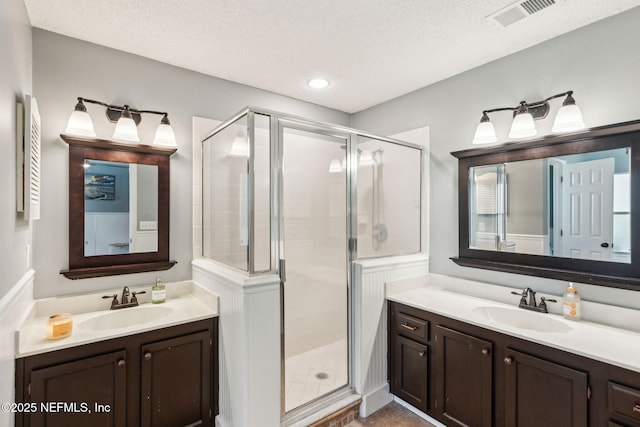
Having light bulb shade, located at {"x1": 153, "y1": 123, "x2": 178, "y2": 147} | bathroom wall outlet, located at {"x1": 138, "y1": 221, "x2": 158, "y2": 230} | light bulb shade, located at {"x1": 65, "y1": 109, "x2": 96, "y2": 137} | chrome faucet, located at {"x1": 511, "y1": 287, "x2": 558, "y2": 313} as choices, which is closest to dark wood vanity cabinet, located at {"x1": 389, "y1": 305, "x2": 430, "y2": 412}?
chrome faucet, located at {"x1": 511, "y1": 287, "x2": 558, "y2": 313}

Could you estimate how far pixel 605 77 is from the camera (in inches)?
71.2

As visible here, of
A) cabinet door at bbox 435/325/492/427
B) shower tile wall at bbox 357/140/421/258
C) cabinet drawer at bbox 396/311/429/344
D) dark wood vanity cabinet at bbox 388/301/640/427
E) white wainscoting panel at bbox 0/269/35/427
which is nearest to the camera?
white wainscoting panel at bbox 0/269/35/427

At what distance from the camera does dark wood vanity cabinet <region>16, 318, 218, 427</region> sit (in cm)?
149

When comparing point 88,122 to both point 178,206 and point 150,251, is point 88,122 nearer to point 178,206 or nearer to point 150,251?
point 178,206

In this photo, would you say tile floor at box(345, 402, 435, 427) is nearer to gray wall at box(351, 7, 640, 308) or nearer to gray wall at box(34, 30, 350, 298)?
gray wall at box(351, 7, 640, 308)

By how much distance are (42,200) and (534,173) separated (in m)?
3.23

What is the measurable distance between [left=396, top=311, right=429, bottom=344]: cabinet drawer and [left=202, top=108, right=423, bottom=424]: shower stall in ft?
1.33

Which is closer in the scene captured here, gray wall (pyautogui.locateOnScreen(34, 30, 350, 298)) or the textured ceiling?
the textured ceiling

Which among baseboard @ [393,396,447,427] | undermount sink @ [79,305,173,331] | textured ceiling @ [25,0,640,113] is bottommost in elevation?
baseboard @ [393,396,447,427]

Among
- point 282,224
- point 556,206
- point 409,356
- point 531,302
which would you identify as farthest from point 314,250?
point 556,206

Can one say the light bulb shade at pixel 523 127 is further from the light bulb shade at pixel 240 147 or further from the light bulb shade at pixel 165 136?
the light bulb shade at pixel 165 136

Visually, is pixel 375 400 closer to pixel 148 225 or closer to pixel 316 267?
pixel 316 267

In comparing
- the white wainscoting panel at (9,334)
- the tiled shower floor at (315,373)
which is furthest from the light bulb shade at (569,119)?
the white wainscoting panel at (9,334)

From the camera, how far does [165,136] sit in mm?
2229
